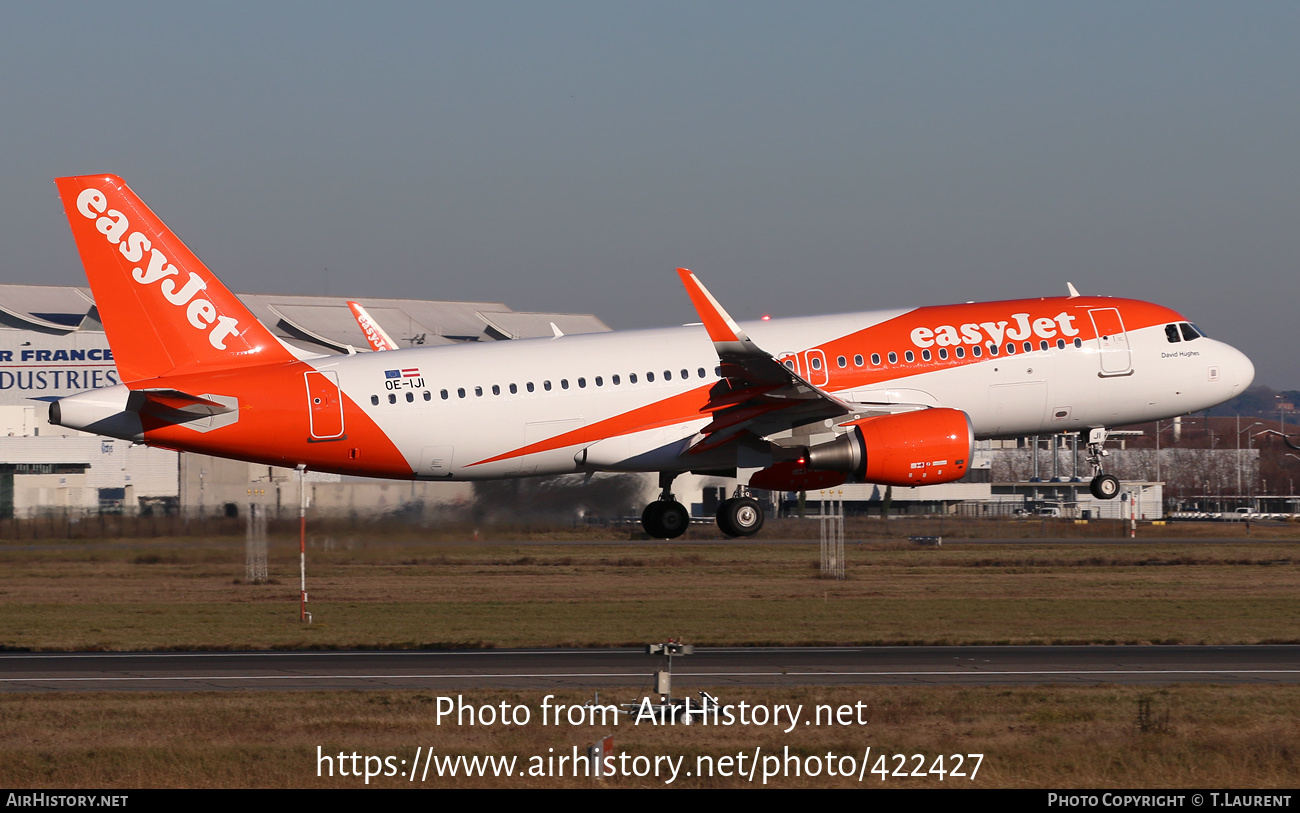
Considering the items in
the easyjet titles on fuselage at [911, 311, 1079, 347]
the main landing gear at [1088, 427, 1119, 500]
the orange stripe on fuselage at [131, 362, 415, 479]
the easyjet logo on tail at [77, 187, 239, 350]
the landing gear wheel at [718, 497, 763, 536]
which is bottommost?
the landing gear wheel at [718, 497, 763, 536]

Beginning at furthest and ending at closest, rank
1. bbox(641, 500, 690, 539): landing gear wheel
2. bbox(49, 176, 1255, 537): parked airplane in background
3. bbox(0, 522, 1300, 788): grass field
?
1. bbox(641, 500, 690, 539): landing gear wheel
2. bbox(49, 176, 1255, 537): parked airplane in background
3. bbox(0, 522, 1300, 788): grass field

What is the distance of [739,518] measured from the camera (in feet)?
119

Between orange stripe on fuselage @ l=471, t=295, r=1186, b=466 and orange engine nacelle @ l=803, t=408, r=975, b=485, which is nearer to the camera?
orange engine nacelle @ l=803, t=408, r=975, b=485

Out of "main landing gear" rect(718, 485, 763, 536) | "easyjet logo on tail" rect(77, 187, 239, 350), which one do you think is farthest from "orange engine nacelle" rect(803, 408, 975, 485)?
"easyjet logo on tail" rect(77, 187, 239, 350)

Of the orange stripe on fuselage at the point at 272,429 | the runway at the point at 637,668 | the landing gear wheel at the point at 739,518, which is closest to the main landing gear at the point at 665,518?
the landing gear wheel at the point at 739,518

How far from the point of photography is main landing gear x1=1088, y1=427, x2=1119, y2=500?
36.7 meters

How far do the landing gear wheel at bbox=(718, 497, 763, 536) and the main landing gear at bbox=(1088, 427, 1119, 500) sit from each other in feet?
27.7

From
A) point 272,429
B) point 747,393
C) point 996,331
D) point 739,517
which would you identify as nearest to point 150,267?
point 272,429

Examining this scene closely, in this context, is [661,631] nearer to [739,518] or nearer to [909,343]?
[739,518]

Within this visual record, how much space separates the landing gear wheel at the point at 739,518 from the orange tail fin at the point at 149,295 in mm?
11205

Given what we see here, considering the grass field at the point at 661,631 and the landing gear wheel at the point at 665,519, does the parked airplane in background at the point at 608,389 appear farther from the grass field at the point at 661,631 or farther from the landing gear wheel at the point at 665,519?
the grass field at the point at 661,631

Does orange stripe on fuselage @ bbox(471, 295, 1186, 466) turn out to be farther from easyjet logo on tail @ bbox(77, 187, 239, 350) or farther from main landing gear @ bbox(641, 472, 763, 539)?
easyjet logo on tail @ bbox(77, 187, 239, 350)

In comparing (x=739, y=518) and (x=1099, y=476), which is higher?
(x=1099, y=476)

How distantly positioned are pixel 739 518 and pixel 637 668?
4.81m
